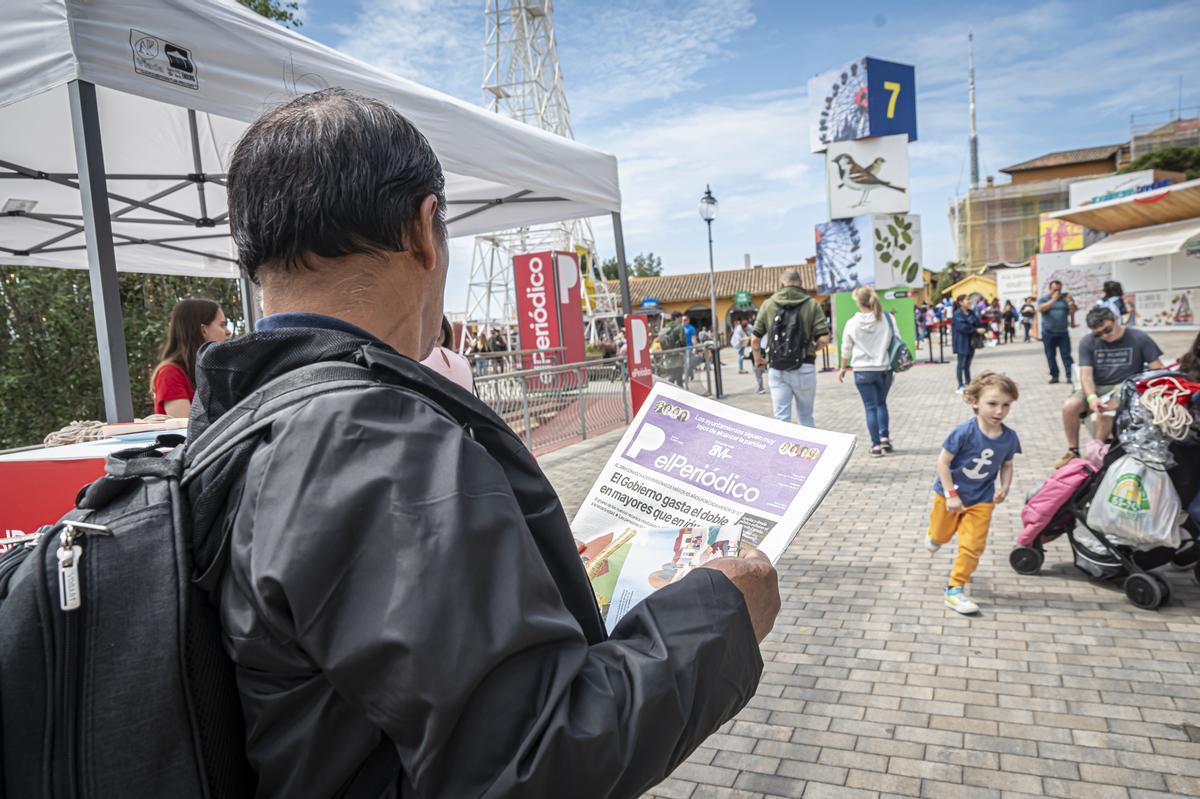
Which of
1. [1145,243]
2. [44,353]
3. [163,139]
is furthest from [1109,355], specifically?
[1145,243]

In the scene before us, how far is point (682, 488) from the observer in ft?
5.30

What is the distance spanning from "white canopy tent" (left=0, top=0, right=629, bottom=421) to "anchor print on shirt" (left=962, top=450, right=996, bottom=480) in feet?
9.60

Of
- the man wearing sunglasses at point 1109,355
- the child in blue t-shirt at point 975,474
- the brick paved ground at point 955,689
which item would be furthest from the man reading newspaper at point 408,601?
the man wearing sunglasses at point 1109,355

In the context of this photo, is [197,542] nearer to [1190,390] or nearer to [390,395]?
[390,395]

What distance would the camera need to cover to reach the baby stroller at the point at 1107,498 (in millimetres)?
4031

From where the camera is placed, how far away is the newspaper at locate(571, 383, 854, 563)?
1.47 metres

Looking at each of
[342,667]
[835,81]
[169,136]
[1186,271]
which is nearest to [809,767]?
[342,667]

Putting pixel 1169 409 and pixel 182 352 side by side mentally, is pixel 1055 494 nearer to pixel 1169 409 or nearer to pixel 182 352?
pixel 1169 409

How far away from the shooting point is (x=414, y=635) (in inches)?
30.5

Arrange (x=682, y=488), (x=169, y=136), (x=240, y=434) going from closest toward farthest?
(x=240, y=434), (x=682, y=488), (x=169, y=136)

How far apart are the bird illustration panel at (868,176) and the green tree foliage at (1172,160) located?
4427 cm

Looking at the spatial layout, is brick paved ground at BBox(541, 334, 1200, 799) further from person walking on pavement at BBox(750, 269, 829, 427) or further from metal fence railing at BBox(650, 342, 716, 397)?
metal fence railing at BBox(650, 342, 716, 397)

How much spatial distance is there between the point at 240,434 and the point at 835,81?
919 inches

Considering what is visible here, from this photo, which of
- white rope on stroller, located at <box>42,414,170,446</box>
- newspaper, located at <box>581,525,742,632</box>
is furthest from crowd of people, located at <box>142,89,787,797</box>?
white rope on stroller, located at <box>42,414,170,446</box>
